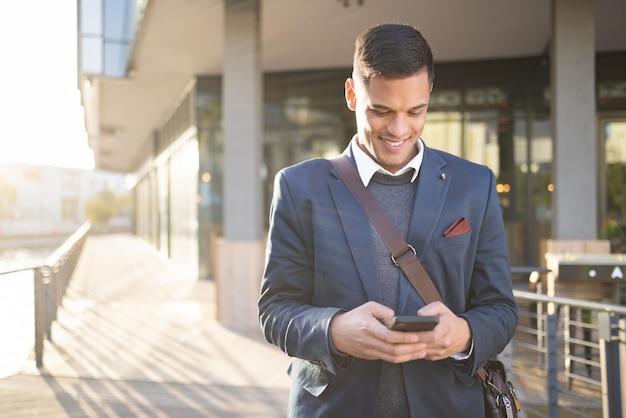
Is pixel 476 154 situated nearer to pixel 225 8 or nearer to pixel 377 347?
pixel 225 8

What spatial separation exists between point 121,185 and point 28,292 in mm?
65780

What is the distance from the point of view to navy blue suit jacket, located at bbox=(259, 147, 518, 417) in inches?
62.1

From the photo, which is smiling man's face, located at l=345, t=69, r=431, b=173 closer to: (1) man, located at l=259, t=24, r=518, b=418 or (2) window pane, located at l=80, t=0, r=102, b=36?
(1) man, located at l=259, t=24, r=518, b=418

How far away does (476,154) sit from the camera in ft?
42.2

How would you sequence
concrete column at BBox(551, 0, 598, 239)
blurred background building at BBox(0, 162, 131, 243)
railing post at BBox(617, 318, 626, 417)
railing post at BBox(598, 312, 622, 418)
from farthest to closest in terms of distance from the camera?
blurred background building at BBox(0, 162, 131, 243) → concrete column at BBox(551, 0, 598, 239) → railing post at BBox(598, 312, 622, 418) → railing post at BBox(617, 318, 626, 417)

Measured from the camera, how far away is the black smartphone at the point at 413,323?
1.32 metres

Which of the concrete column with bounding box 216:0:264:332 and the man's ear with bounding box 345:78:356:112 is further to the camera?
the concrete column with bounding box 216:0:264:332

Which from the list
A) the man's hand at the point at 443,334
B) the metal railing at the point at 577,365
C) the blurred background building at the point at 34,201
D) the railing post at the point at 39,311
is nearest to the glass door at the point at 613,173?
the metal railing at the point at 577,365

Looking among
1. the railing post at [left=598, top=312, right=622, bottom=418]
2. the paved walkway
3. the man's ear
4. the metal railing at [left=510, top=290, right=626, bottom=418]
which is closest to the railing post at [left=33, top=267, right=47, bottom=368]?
the paved walkway

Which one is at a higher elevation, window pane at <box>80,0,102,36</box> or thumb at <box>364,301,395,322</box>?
window pane at <box>80,0,102,36</box>

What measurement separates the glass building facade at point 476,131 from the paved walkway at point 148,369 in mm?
3958

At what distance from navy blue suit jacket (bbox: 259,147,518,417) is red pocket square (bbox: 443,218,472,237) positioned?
0.05ft

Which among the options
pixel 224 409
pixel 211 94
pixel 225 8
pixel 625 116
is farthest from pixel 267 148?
pixel 224 409

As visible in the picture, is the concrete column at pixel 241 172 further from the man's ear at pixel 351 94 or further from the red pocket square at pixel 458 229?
the red pocket square at pixel 458 229
